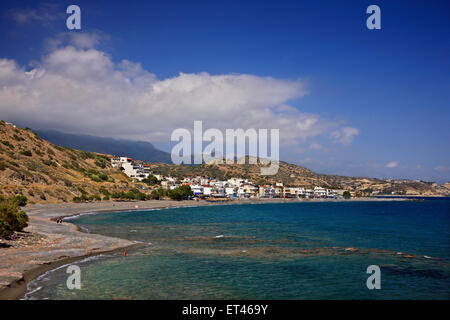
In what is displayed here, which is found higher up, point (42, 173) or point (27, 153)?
point (27, 153)

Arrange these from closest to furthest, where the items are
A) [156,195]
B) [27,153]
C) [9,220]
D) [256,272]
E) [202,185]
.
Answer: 1. [256,272]
2. [9,220]
3. [27,153]
4. [156,195]
5. [202,185]

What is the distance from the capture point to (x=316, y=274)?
23719 millimetres

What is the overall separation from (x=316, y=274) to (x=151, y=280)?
11370 millimetres

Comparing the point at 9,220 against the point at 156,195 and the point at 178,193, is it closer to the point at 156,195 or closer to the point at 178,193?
the point at 156,195

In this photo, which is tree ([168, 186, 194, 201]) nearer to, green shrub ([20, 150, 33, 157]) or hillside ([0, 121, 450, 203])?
hillside ([0, 121, 450, 203])

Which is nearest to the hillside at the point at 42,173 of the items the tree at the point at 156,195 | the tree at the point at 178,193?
the tree at the point at 156,195

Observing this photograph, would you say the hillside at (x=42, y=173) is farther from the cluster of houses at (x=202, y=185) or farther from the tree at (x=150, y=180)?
the cluster of houses at (x=202, y=185)

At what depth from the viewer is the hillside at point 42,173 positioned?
77938 millimetres

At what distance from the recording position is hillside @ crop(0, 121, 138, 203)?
77.9m

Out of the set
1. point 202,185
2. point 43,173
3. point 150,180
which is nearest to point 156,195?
point 150,180

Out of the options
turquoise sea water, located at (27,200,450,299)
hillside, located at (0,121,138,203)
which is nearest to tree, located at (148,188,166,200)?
hillside, located at (0,121,138,203)

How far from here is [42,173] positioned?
89625 mm

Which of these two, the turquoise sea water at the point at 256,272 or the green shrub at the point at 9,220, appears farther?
the green shrub at the point at 9,220
